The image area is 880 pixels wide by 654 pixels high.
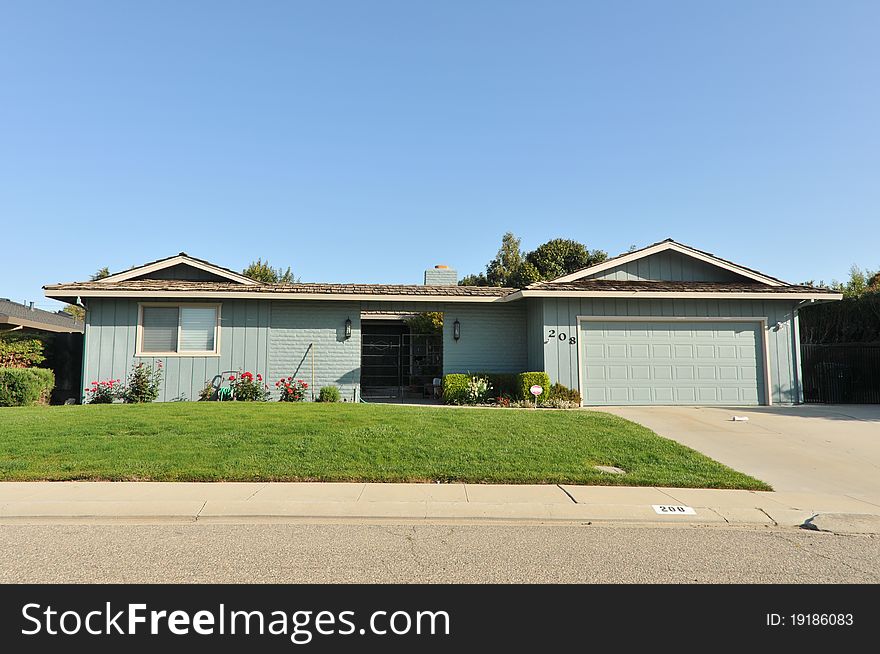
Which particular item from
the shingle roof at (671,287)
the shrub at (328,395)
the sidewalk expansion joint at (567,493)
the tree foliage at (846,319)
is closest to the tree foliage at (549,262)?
the tree foliage at (846,319)

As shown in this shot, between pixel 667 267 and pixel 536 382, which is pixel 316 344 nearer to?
pixel 536 382

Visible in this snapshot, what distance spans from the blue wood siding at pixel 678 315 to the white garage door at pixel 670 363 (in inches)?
11.8

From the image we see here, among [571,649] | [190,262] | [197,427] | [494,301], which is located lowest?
[571,649]

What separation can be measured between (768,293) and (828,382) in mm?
5151

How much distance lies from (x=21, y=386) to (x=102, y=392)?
1678 mm

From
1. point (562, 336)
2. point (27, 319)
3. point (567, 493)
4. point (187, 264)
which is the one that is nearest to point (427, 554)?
point (567, 493)

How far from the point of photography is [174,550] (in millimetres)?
4258

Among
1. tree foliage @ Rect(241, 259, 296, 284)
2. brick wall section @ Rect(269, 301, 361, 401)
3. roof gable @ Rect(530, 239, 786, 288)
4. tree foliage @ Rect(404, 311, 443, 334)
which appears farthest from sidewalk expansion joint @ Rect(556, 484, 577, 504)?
tree foliage @ Rect(241, 259, 296, 284)

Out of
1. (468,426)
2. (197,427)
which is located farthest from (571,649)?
(197,427)

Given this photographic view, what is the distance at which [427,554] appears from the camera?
167 inches

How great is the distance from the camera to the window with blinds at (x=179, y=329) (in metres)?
14.5

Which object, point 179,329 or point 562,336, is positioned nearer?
point 562,336

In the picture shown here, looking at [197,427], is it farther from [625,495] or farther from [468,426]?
[625,495]

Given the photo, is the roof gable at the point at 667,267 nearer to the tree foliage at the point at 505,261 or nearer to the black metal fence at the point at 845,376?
the black metal fence at the point at 845,376
